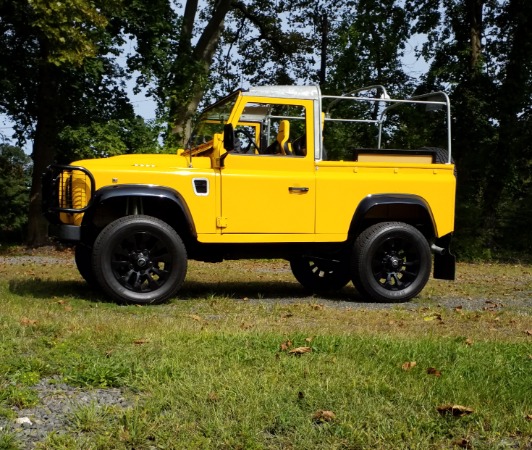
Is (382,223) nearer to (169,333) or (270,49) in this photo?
(169,333)

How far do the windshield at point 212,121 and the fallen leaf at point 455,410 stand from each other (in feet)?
18.6

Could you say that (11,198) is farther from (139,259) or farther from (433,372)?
(433,372)

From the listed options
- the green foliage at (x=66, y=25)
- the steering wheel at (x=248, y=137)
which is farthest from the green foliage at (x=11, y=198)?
the steering wheel at (x=248, y=137)

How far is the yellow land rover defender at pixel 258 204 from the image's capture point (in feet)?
28.3

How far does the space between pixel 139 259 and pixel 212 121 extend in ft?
7.59

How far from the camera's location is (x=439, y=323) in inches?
303

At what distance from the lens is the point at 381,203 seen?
939 centimetres

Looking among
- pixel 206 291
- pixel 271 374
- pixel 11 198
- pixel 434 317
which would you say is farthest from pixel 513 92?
pixel 271 374

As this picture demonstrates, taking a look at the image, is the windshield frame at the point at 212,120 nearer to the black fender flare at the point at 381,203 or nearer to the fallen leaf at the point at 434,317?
the black fender flare at the point at 381,203

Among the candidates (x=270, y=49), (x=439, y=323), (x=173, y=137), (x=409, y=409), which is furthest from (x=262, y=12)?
(x=409, y=409)

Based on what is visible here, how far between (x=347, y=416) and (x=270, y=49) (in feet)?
93.5

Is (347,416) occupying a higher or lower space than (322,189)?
lower

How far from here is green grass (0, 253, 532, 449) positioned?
4.23 meters

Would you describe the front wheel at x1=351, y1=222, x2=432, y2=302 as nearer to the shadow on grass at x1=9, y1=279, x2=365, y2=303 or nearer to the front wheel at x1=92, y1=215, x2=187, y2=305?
the shadow on grass at x1=9, y1=279, x2=365, y2=303
